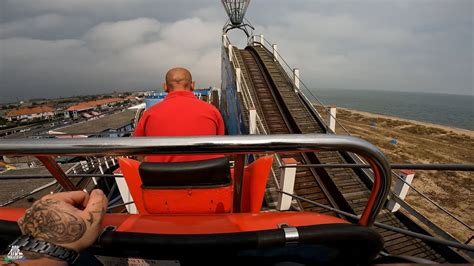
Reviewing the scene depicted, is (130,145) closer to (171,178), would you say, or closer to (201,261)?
(171,178)

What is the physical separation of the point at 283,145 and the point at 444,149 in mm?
28957

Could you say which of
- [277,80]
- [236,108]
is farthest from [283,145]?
[277,80]

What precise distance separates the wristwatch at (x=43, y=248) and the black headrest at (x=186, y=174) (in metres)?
0.48

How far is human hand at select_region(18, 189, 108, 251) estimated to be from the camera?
2.35 ft

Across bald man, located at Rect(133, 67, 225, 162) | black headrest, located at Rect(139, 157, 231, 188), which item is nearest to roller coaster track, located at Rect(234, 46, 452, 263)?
bald man, located at Rect(133, 67, 225, 162)

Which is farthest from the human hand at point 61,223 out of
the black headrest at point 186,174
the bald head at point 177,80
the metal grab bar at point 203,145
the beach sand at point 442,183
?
the beach sand at point 442,183

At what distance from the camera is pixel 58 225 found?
28.6 inches

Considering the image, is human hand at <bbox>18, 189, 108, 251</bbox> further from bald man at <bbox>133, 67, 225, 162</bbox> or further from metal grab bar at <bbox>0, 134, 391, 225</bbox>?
bald man at <bbox>133, 67, 225, 162</bbox>

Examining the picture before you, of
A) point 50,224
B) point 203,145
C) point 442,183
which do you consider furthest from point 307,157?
point 442,183

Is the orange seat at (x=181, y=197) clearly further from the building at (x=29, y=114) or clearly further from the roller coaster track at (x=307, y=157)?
the building at (x=29, y=114)

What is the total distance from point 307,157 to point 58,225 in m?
6.84

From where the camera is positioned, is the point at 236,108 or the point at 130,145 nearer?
the point at 130,145

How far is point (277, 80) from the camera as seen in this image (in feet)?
35.2

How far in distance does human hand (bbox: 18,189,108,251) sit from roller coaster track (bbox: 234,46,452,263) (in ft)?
17.0
